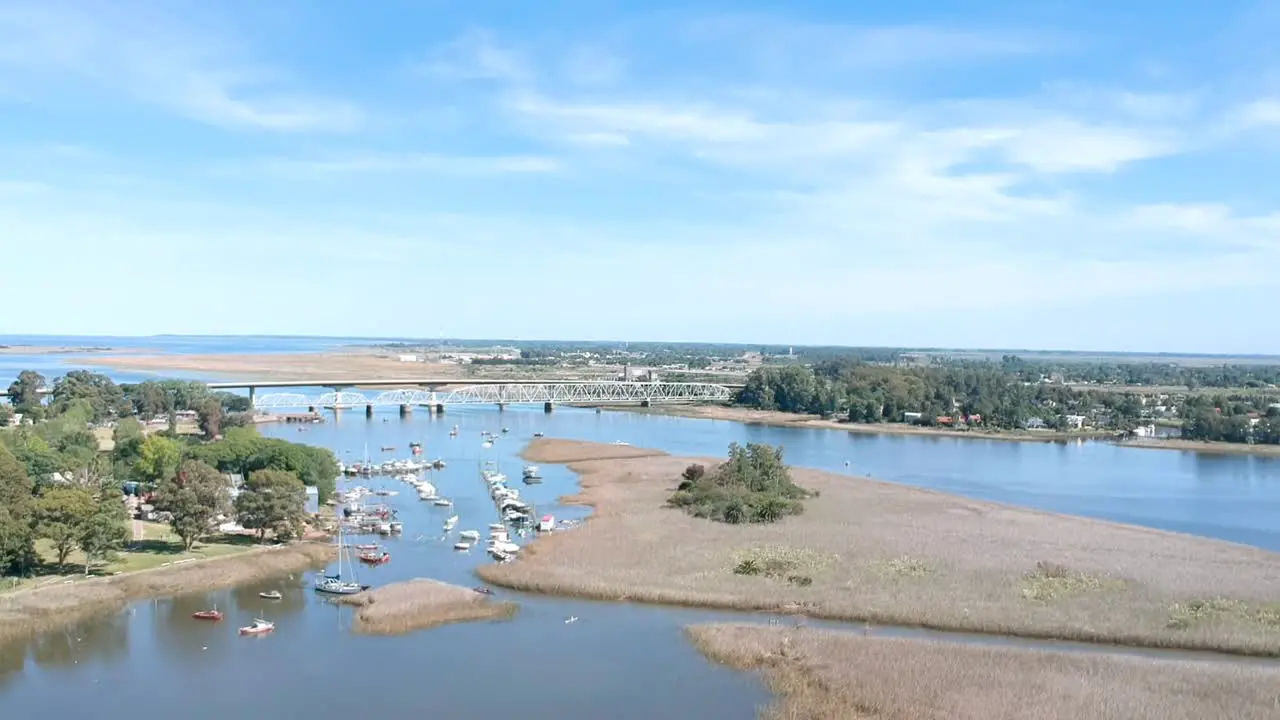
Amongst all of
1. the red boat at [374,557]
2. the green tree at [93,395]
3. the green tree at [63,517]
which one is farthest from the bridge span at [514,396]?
the green tree at [63,517]

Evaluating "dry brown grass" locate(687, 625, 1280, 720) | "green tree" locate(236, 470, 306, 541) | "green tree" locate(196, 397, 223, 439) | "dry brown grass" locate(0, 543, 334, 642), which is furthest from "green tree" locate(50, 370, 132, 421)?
"dry brown grass" locate(687, 625, 1280, 720)

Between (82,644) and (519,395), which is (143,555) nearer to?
(82,644)

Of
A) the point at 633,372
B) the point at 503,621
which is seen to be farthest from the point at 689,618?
the point at 633,372

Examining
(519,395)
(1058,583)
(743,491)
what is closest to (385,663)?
(1058,583)

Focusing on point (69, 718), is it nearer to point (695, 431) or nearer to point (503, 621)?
point (503, 621)

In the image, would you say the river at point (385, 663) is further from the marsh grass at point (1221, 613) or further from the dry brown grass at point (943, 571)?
the marsh grass at point (1221, 613)
